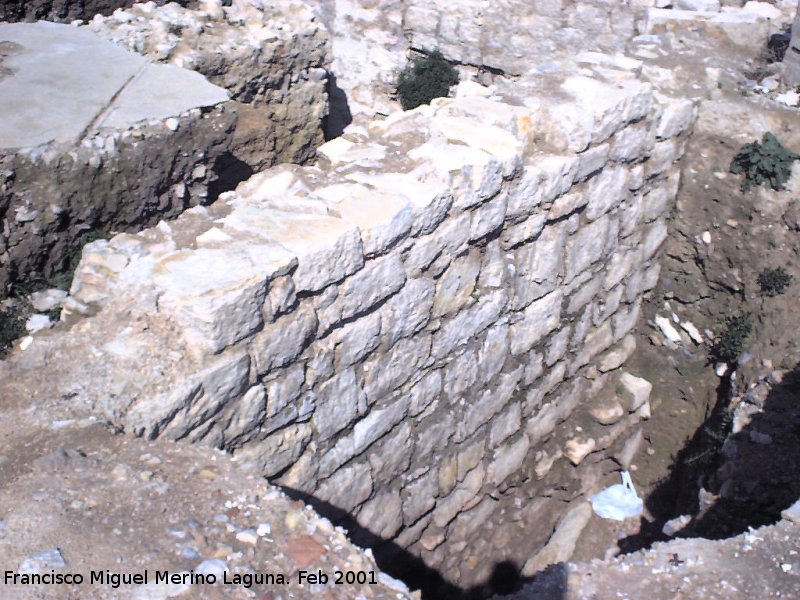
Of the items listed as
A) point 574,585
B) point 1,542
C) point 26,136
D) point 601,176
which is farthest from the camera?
point 601,176

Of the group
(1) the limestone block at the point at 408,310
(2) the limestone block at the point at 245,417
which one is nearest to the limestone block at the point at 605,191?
(1) the limestone block at the point at 408,310

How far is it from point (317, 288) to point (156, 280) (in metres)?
0.63

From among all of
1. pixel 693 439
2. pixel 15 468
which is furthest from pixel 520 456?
pixel 15 468

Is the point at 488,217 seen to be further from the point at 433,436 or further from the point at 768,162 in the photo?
the point at 768,162

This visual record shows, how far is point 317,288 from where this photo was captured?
3.24m

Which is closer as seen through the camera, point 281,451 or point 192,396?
point 192,396

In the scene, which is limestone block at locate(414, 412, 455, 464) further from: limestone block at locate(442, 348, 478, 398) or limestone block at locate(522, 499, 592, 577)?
limestone block at locate(522, 499, 592, 577)

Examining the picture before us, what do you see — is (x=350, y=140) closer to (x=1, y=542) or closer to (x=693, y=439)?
(x=1, y=542)

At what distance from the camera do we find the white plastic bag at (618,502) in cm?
554

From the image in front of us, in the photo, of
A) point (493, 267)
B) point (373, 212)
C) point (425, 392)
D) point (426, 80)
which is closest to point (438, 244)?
point (373, 212)

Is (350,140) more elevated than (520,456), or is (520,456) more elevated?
(350,140)

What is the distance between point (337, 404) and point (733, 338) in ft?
10.2

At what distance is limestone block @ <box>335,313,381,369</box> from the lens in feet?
11.6

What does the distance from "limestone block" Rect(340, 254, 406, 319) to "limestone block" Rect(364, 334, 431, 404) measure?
351mm
